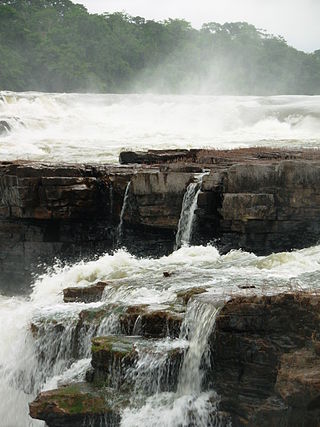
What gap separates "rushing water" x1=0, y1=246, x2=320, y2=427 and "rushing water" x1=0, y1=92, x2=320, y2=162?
11893mm

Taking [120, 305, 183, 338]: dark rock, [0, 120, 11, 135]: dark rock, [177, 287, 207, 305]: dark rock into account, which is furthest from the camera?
[0, 120, 11, 135]: dark rock

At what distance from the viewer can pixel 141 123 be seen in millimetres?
41406

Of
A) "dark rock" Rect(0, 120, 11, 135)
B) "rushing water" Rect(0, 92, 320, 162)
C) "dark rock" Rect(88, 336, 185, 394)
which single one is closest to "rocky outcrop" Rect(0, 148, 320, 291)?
"rushing water" Rect(0, 92, 320, 162)

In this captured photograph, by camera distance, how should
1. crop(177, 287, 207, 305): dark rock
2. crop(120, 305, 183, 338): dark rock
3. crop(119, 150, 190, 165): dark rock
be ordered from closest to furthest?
crop(120, 305, 183, 338): dark rock
crop(177, 287, 207, 305): dark rock
crop(119, 150, 190, 165): dark rock

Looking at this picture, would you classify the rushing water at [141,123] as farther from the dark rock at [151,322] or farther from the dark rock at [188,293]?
the dark rock at [151,322]

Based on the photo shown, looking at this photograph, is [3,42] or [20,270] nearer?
[20,270]

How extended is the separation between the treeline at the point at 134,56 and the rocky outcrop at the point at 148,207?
1939 inches

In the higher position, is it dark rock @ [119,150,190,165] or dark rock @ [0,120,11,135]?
dark rock @ [0,120,11,135]

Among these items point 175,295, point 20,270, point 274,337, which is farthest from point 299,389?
point 20,270

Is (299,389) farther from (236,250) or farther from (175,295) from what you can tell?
(236,250)

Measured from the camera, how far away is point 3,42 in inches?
2854

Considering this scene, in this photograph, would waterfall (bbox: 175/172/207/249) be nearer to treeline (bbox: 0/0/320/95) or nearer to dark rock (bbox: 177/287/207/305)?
dark rock (bbox: 177/287/207/305)

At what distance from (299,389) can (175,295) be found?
3.18 metres

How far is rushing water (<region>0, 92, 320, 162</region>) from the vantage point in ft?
98.1
